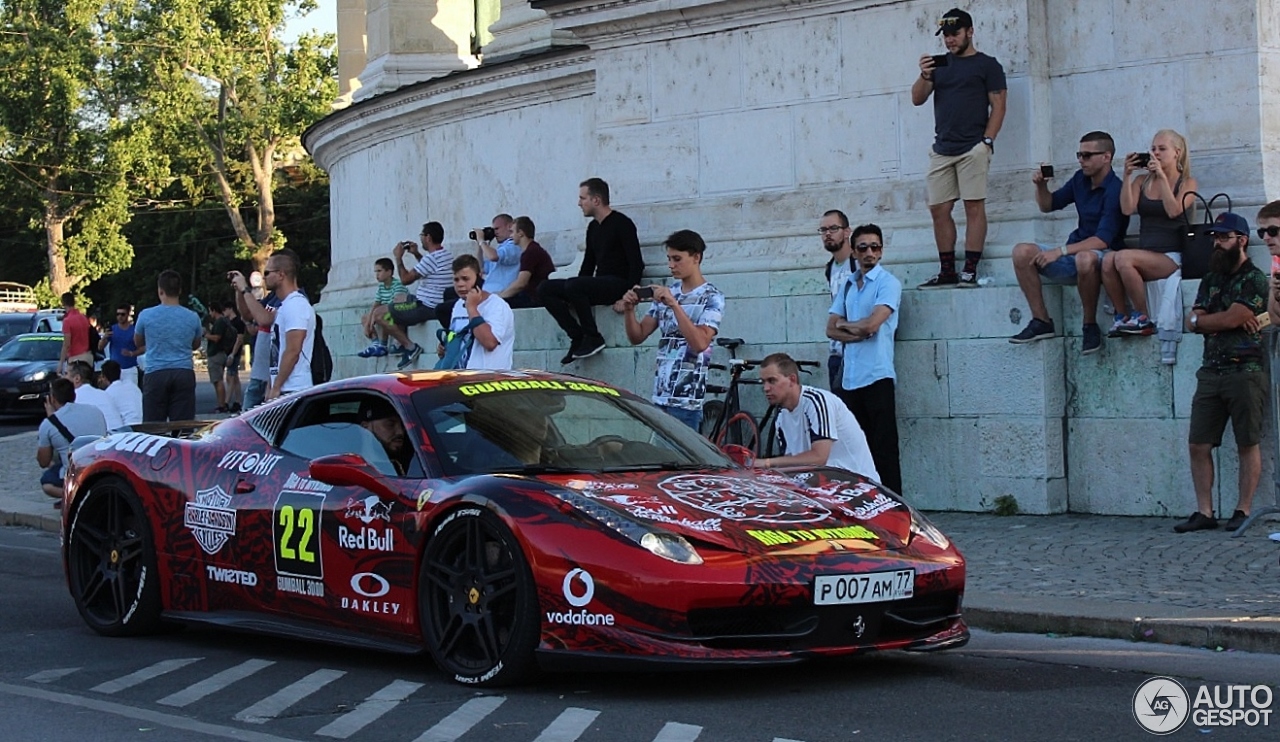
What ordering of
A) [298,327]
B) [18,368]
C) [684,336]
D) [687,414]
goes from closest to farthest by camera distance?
[684,336] < [687,414] < [298,327] < [18,368]

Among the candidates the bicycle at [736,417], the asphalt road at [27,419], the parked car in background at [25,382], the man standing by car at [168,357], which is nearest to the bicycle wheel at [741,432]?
the bicycle at [736,417]

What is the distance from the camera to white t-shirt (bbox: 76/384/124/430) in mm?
15586

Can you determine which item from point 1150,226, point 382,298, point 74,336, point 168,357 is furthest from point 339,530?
point 74,336

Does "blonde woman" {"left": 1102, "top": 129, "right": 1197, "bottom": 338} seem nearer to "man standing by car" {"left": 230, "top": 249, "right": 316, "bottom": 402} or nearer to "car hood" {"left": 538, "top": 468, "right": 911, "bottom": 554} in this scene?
"car hood" {"left": 538, "top": 468, "right": 911, "bottom": 554}

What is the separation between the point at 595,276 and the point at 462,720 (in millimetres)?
8127

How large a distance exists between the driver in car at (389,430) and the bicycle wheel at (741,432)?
511 cm

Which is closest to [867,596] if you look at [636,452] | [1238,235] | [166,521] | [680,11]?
[636,452]

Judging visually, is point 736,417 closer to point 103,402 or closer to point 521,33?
point 103,402

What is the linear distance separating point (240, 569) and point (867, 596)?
2964 mm

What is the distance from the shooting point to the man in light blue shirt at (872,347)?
12070 millimetres

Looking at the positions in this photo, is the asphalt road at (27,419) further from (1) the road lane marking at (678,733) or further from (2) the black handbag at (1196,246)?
(1) the road lane marking at (678,733)

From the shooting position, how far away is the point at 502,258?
53.9 feet

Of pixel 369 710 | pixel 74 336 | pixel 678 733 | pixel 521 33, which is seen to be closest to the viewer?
pixel 678 733

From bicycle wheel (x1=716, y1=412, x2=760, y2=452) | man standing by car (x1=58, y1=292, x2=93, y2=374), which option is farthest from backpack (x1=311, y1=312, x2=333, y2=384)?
man standing by car (x1=58, y1=292, x2=93, y2=374)
